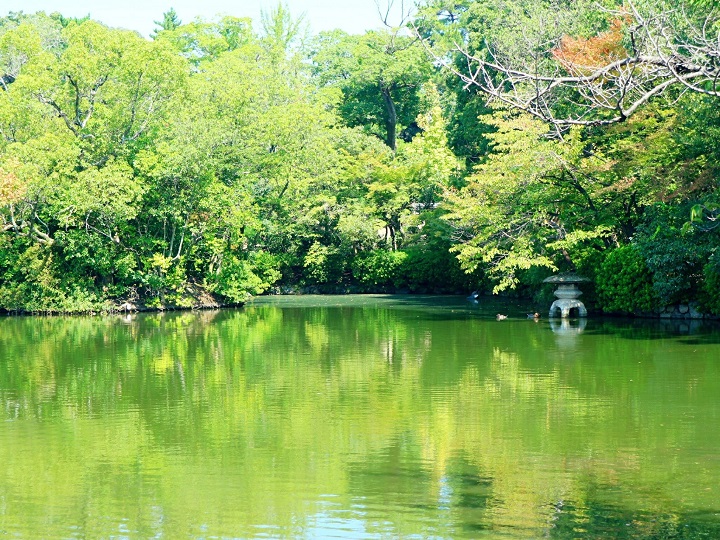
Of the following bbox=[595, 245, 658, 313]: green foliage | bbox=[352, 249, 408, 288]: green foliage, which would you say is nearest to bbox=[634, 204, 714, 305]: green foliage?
bbox=[595, 245, 658, 313]: green foliage

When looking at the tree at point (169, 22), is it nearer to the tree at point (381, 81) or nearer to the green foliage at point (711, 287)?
the tree at point (381, 81)

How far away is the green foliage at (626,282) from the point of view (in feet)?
67.1

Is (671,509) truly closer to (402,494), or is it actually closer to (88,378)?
(402,494)

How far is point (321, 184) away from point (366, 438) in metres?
25.3

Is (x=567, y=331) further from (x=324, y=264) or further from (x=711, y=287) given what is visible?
(x=324, y=264)

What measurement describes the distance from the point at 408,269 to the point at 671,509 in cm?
2709

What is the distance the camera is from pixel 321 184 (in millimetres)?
33812

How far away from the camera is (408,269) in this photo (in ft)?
110

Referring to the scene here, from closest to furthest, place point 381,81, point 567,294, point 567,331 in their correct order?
point 567,331 → point 567,294 → point 381,81

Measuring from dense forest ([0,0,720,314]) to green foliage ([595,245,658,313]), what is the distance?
50 millimetres

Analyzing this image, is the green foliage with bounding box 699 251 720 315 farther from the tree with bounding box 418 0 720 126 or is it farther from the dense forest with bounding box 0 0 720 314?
the tree with bounding box 418 0 720 126

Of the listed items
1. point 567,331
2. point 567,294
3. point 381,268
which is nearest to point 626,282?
point 567,294

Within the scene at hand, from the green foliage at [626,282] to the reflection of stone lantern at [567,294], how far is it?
52 cm

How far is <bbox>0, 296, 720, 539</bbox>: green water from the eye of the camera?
21.1ft
